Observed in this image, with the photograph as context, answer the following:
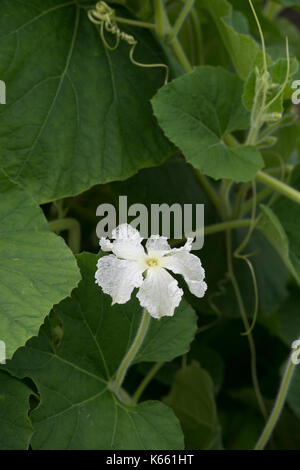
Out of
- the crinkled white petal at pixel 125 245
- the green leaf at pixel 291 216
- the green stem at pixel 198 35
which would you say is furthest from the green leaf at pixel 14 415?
the green stem at pixel 198 35

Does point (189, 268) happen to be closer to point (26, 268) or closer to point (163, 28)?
point (26, 268)

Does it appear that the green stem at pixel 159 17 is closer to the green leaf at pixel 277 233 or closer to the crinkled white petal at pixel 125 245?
the green leaf at pixel 277 233

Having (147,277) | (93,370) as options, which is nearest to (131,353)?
→ (93,370)

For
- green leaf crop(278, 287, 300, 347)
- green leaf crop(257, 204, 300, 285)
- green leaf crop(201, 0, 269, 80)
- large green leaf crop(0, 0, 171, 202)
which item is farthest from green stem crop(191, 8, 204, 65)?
green leaf crop(278, 287, 300, 347)
